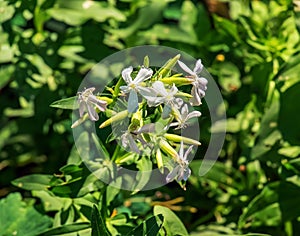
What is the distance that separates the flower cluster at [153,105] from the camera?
52.4 inches

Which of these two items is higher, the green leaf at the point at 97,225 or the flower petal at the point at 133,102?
the flower petal at the point at 133,102

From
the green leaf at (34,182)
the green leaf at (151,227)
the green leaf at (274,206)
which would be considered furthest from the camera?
the green leaf at (274,206)

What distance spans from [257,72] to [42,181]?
826 millimetres

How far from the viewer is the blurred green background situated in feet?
6.58

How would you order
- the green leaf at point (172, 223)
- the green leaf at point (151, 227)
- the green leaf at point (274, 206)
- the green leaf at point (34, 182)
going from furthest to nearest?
the green leaf at point (274, 206) → the green leaf at point (34, 182) → the green leaf at point (172, 223) → the green leaf at point (151, 227)

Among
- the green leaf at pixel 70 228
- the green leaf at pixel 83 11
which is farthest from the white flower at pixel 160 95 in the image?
the green leaf at pixel 83 11

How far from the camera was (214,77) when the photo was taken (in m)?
2.30

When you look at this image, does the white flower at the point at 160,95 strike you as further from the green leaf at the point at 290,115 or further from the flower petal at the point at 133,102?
the green leaf at the point at 290,115

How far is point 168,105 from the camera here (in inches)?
53.2

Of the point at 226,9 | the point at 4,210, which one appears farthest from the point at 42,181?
the point at 226,9

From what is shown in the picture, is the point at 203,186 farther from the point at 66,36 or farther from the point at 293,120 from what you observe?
the point at 66,36

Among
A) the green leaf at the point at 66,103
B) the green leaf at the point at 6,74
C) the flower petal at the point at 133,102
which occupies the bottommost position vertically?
the green leaf at the point at 6,74

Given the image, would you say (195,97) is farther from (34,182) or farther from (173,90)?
(34,182)

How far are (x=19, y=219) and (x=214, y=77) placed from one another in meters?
0.86
